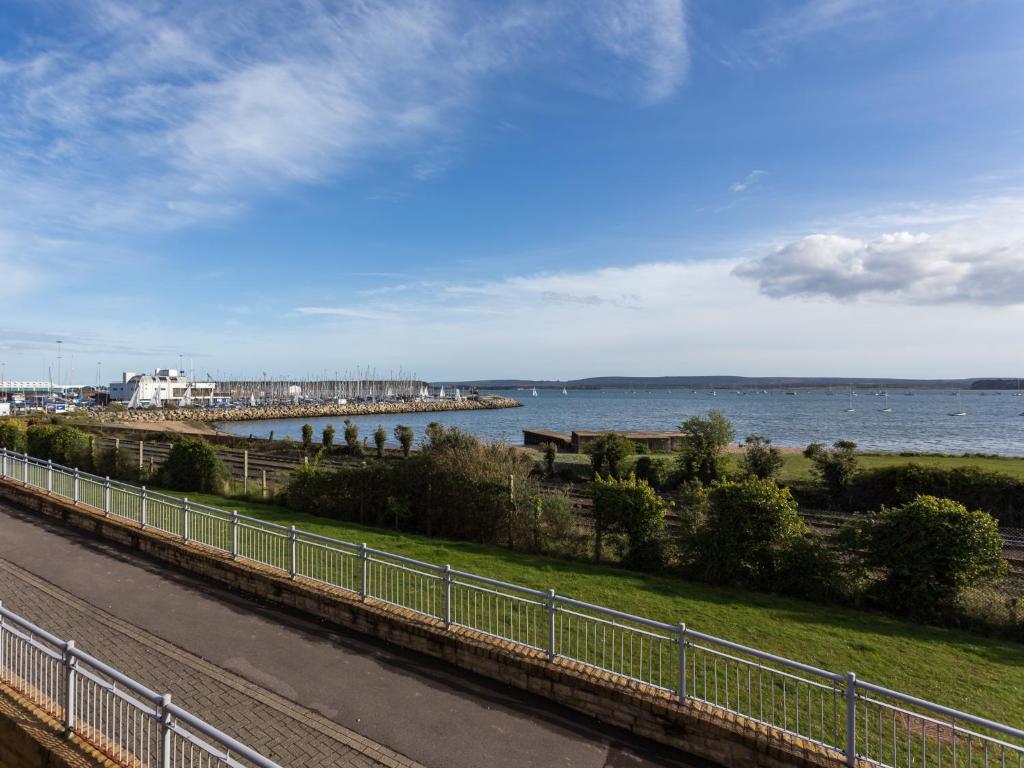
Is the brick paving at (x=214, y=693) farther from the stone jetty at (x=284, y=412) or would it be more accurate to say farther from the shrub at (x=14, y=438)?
the stone jetty at (x=284, y=412)

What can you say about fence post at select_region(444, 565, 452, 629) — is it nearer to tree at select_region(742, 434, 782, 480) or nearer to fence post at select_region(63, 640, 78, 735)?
fence post at select_region(63, 640, 78, 735)

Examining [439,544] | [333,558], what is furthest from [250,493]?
[333,558]

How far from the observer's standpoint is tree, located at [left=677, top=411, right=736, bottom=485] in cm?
2744

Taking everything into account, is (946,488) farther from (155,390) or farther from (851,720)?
(155,390)

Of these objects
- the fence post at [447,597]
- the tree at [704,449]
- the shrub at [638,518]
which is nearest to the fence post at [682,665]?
the fence post at [447,597]

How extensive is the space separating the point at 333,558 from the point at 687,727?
7322mm

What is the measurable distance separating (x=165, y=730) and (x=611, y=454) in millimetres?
A: 26662

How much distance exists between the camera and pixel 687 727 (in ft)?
21.0

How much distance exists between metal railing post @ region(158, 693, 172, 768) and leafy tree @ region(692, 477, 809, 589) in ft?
32.6

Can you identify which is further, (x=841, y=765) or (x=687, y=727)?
(x=687, y=727)

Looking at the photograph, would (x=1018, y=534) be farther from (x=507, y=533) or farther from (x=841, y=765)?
(x=841, y=765)

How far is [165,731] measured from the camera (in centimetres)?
494

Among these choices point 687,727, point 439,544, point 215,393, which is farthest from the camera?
point 215,393

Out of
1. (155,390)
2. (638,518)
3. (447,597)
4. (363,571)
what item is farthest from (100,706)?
(155,390)
